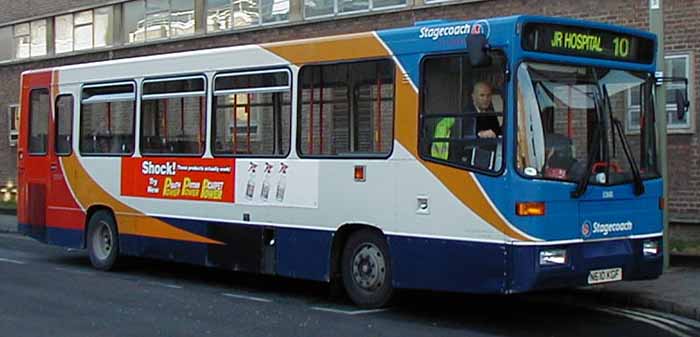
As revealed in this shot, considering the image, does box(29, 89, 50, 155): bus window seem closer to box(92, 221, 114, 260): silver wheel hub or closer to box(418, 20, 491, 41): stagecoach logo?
box(92, 221, 114, 260): silver wheel hub

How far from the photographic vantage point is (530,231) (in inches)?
383

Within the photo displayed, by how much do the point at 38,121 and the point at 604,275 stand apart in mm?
9918

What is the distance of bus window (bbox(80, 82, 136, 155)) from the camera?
1474cm

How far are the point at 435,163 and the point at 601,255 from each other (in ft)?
6.15

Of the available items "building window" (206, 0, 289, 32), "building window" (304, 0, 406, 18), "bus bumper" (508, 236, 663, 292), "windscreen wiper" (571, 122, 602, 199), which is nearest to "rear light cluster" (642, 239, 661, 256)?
"bus bumper" (508, 236, 663, 292)

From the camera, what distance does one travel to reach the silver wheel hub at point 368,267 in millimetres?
11227

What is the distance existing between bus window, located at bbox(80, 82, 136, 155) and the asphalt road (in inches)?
74.7

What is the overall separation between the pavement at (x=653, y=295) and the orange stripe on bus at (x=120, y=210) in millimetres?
4510

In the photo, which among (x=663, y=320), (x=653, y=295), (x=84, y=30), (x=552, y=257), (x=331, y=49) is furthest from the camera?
(x=84, y=30)

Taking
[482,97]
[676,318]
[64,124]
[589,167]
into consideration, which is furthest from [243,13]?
[676,318]

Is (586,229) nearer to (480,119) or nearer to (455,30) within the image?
(480,119)

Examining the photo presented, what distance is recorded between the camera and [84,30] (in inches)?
1195

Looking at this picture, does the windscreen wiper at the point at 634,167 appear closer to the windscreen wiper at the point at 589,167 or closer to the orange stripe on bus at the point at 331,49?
the windscreen wiper at the point at 589,167

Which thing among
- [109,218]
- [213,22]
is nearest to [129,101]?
[109,218]
